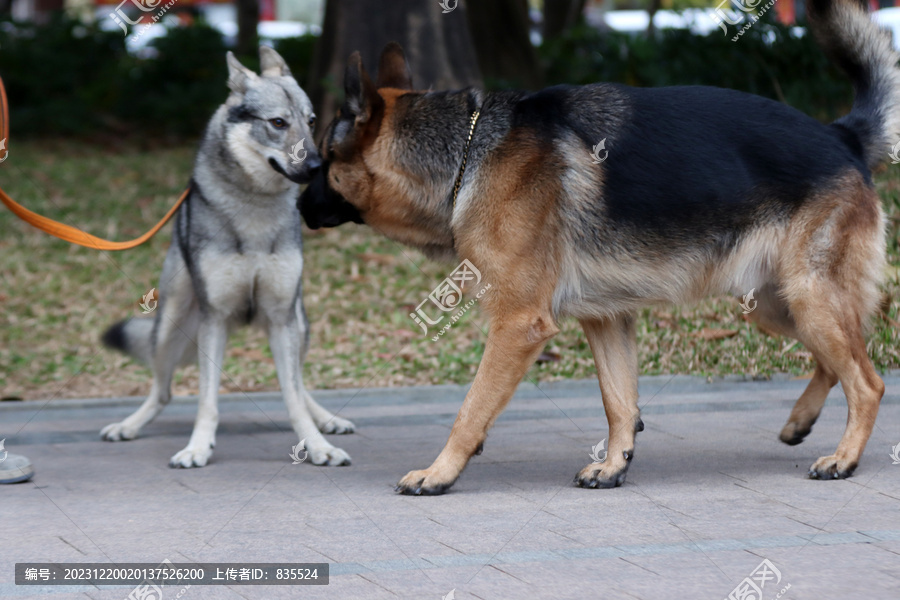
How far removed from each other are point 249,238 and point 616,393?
6.55 feet

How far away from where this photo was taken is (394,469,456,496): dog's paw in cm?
445

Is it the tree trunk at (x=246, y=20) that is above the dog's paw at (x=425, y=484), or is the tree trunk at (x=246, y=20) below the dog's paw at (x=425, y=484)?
above

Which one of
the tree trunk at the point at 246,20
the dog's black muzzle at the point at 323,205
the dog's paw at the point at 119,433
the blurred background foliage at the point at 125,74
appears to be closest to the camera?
the dog's black muzzle at the point at 323,205

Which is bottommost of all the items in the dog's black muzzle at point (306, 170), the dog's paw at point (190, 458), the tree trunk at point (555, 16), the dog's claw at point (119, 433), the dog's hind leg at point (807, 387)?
the dog's claw at point (119, 433)

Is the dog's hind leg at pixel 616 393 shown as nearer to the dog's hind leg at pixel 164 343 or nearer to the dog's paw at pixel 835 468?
the dog's paw at pixel 835 468

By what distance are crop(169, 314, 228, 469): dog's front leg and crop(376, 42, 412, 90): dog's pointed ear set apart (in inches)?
58.4

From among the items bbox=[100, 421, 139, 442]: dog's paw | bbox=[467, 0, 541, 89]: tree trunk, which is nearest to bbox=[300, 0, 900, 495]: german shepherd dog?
bbox=[100, 421, 139, 442]: dog's paw

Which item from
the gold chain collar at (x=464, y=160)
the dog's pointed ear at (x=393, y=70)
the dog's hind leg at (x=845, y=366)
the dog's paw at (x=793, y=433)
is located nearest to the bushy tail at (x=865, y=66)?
A: the dog's hind leg at (x=845, y=366)

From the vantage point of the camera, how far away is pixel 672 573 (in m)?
3.43

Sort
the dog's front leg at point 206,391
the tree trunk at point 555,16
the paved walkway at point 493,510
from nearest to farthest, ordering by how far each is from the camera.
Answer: the paved walkway at point 493,510, the dog's front leg at point 206,391, the tree trunk at point 555,16

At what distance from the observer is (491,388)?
4.44 metres

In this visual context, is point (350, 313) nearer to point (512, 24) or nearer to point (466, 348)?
point (466, 348)

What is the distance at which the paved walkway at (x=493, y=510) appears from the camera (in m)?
3.41

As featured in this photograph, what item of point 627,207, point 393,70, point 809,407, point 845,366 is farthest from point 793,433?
point 393,70
